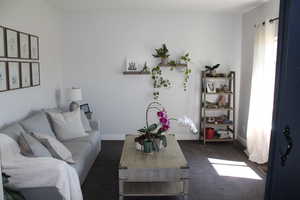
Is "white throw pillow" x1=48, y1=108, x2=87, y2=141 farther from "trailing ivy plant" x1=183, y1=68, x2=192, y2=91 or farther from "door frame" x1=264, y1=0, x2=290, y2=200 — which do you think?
"door frame" x1=264, y1=0, x2=290, y2=200

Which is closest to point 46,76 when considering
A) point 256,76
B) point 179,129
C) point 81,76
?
point 81,76

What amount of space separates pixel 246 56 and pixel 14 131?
393cm

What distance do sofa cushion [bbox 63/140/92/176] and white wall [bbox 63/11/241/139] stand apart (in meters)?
1.54

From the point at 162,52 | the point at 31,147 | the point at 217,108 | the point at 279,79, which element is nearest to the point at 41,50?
the point at 31,147

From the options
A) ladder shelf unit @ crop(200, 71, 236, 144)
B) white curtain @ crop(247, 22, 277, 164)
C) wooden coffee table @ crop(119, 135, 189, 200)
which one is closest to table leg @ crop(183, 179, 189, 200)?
wooden coffee table @ crop(119, 135, 189, 200)

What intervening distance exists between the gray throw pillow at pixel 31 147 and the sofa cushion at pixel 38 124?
405 millimetres

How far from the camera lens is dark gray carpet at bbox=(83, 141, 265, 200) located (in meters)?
2.77

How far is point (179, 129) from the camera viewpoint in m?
4.85

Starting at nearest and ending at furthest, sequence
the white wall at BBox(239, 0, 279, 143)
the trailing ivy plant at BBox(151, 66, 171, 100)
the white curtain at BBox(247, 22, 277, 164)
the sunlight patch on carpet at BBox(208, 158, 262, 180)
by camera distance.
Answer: the sunlight patch on carpet at BBox(208, 158, 262, 180) < the white curtain at BBox(247, 22, 277, 164) < the white wall at BBox(239, 0, 279, 143) < the trailing ivy plant at BBox(151, 66, 171, 100)

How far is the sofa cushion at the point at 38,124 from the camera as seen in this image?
9.12ft

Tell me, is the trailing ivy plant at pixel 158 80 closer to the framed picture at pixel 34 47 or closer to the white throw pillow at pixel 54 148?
the framed picture at pixel 34 47

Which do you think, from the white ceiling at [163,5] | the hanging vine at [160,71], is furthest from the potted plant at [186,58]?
the white ceiling at [163,5]

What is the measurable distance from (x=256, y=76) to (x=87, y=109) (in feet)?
9.99

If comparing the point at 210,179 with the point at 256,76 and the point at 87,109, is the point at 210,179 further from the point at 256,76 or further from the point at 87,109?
the point at 87,109
